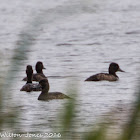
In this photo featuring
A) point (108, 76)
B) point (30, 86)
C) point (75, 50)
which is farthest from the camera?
point (75, 50)

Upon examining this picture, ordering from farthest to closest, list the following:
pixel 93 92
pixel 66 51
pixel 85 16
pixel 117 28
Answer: pixel 85 16 < pixel 117 28 < pixel 66 51 < pixel 93 92

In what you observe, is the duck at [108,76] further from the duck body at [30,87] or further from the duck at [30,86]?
the duck body at [30,87]

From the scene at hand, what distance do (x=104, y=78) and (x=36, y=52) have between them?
589cm

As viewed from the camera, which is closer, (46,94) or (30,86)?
(46,94)

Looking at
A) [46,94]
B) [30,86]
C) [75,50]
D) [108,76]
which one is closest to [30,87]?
[30,86]

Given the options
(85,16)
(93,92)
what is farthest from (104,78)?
(85,16)

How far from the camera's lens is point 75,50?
19.6m

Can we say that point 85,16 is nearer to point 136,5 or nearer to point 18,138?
point 136,5

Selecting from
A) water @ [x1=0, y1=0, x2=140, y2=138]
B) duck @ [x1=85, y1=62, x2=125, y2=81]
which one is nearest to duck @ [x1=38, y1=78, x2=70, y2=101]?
water @ [x1=0, y1=0, x2=140, y2=138]

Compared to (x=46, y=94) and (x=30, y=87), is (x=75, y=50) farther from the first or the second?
(x=46, y=94)

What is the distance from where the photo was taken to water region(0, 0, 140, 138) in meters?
4.18

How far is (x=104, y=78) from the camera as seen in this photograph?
1395 centimetres

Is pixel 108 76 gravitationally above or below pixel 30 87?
below

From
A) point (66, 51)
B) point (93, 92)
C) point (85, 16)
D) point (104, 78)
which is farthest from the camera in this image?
point (85, 16)
